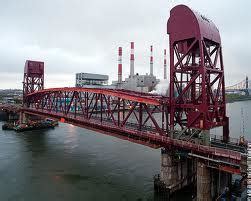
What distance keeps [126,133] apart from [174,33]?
16274mm

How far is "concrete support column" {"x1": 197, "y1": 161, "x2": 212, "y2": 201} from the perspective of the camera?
27.8m

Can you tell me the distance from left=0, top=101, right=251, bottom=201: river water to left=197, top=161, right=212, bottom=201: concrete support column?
187 inches

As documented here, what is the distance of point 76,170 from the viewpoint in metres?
42.7

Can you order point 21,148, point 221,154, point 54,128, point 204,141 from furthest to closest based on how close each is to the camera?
point 54,128 → point 21,148 → point 204,141 → point 221,154

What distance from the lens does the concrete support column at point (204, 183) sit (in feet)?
91.2

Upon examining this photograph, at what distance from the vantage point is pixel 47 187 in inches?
1407

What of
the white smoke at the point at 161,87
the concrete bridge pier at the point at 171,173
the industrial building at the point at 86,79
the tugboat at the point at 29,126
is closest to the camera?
the concrete bridge pier at the point at 171,173

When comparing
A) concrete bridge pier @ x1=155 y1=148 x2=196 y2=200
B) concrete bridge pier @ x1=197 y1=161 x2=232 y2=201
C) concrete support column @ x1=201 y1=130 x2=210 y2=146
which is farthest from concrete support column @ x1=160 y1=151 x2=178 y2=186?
concrete support column @ x1=201 y1=130 x2=210 y2=146

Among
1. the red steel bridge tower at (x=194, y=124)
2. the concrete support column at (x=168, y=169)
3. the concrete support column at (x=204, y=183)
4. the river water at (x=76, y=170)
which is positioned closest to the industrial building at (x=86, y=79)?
the river water at (x=76, y=170)

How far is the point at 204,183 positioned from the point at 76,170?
74.9 ft

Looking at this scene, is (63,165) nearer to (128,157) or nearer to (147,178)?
(128,157)

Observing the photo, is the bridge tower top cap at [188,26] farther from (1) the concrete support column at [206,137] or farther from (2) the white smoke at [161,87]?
(2) the white smoke at [161,87]

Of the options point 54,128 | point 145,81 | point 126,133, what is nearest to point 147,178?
point 126,133

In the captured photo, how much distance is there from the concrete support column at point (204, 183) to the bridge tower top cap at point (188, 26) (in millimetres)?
16111
